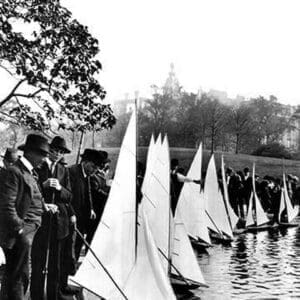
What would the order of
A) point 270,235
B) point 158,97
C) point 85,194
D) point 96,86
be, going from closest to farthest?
point 85,194 → point 96,86 → point 270,235 → point 158,97

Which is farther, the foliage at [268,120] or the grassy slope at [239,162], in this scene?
the foliage at [268,120]

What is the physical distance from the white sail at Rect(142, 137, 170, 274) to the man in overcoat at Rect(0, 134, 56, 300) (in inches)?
109

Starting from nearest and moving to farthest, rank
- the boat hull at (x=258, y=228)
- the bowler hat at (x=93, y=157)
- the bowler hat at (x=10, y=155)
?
the bowler hat at (x=93, y=157), the bowler hat at (x=10, y=155), the boat hull at (x=258, y=228)

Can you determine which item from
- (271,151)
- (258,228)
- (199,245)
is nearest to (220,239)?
(199,245)

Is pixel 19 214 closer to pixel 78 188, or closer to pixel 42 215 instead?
pixel 42 215

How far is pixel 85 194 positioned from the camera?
7.97 m

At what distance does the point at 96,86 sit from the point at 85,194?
592cm

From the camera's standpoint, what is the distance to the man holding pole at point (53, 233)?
6820 millimetres

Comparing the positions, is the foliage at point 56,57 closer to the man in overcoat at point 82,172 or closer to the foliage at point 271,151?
the man in overcoat at point 82,172

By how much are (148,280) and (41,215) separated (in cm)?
131

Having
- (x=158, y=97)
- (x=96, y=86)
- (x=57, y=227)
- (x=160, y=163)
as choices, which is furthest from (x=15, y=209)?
(x=158, y=97)

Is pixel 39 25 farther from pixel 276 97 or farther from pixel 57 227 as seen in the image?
pixel 276 97

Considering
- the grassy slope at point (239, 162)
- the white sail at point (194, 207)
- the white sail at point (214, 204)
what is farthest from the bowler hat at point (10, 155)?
the grassy slope at point (239, 162)

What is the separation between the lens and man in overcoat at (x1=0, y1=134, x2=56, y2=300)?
5.60 m
